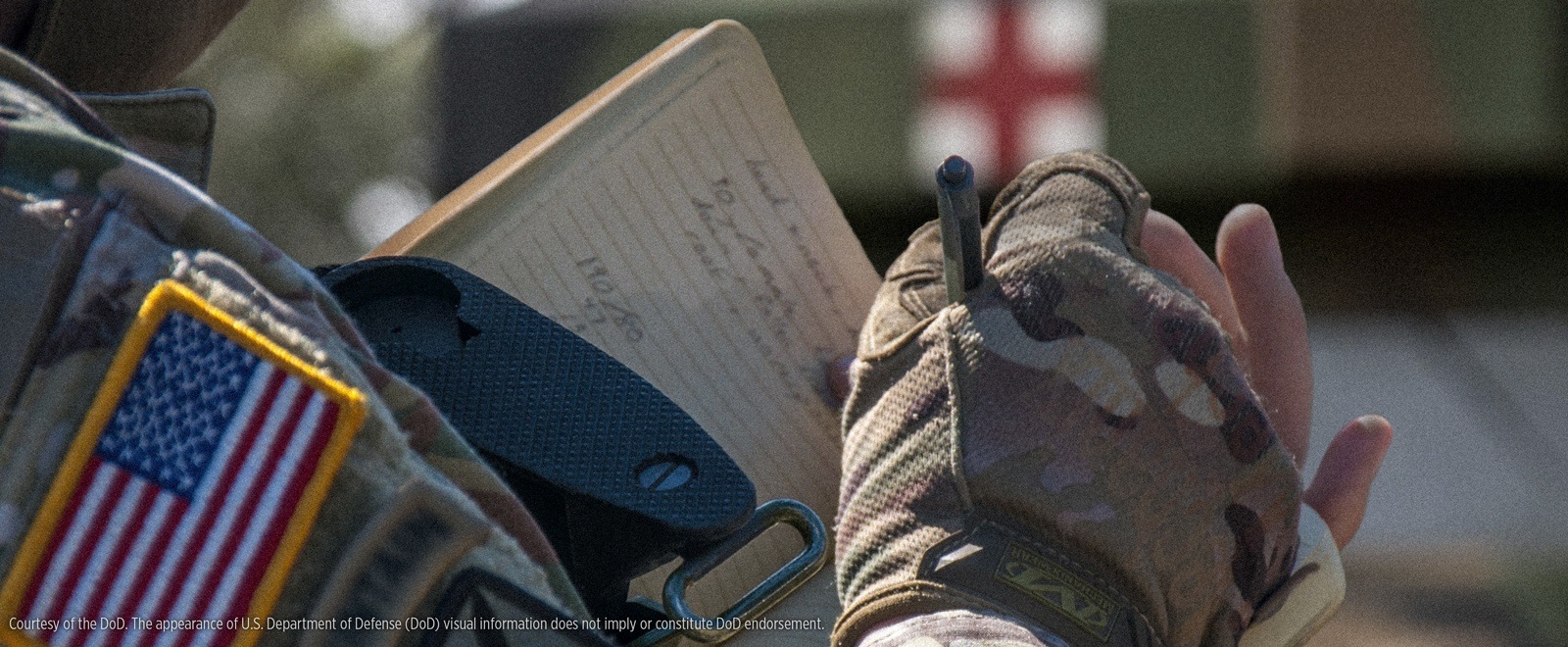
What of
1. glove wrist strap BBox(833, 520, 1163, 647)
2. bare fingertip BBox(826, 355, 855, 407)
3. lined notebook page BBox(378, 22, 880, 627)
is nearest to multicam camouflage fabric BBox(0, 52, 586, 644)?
glove wrist strap BBox(833, 520, 1163, 647)

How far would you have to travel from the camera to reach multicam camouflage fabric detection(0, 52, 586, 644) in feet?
1.49

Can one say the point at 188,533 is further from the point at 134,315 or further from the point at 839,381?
the point at 839,381

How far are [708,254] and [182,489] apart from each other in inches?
21.7

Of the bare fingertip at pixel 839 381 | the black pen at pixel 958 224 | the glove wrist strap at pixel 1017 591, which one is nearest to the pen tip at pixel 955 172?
the black pen at pixel 958 224

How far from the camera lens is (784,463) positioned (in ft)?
3.05

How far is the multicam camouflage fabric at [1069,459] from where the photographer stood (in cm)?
71

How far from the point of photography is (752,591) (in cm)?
69

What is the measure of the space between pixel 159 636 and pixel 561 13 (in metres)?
3.18

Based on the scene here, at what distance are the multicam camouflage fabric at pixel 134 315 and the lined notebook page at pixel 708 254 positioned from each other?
0.39 m

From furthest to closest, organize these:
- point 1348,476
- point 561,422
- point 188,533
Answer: point 1348,476 < point 561,422 < point 188,533

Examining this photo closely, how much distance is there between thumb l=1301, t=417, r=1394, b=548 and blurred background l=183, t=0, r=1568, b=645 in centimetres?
224

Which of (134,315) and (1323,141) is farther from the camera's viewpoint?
(1323,141)

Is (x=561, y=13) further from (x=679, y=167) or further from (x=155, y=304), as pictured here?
(x=155, y=304)

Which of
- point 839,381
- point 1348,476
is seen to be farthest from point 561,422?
point 1348,476
